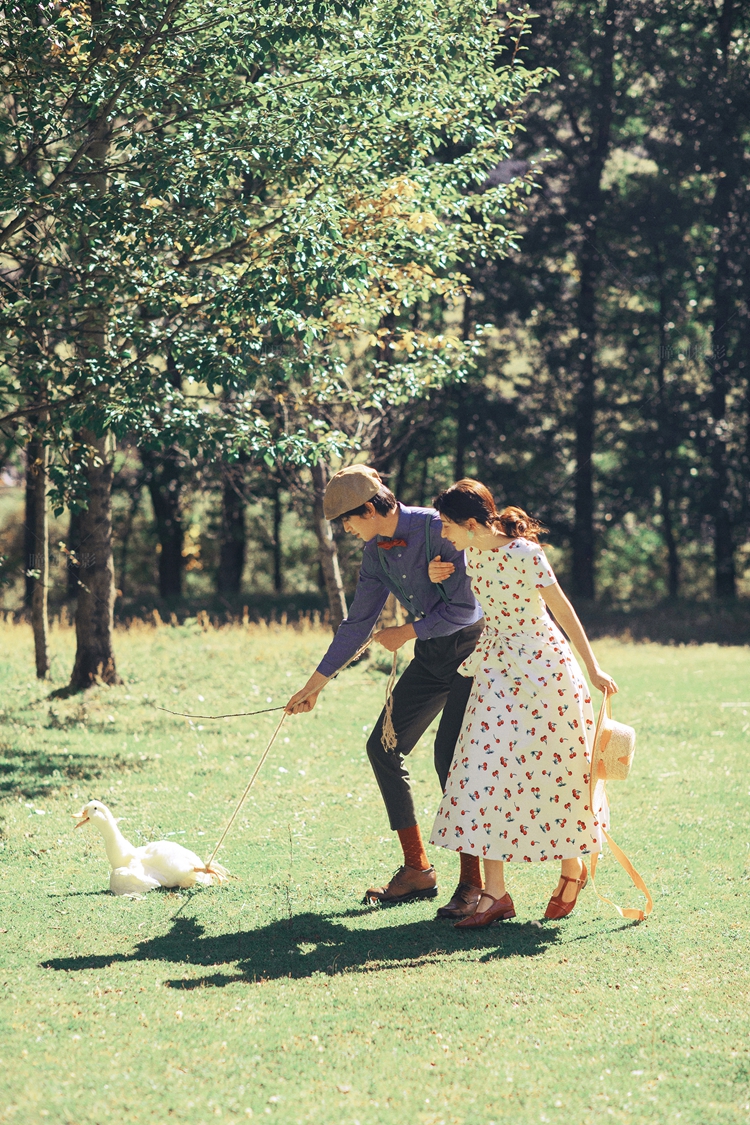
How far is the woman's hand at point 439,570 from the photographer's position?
5.23 m

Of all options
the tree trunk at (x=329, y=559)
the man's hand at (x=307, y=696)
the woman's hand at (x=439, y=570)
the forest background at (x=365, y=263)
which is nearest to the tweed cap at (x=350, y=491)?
the woman's hand at (x=439, y=570)

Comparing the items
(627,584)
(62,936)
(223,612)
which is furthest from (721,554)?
(62,936)

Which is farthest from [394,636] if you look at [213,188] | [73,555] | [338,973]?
[73,555]

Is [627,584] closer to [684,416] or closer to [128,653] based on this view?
[684,416]

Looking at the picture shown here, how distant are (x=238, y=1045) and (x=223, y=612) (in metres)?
21.0

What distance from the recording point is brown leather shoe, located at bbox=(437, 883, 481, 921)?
5.29 meters

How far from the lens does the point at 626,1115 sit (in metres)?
3.45

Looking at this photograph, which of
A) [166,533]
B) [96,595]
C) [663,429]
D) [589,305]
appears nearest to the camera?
[96,595]

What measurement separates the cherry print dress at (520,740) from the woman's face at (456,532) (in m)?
0.08

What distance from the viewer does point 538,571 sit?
5.01 m

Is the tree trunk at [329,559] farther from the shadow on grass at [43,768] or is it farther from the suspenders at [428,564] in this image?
the suspenders at [428,564]

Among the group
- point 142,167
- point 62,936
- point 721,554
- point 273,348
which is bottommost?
point 62,936

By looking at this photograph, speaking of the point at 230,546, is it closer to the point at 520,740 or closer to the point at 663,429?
the point at 663,429

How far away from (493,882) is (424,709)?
931 mm
